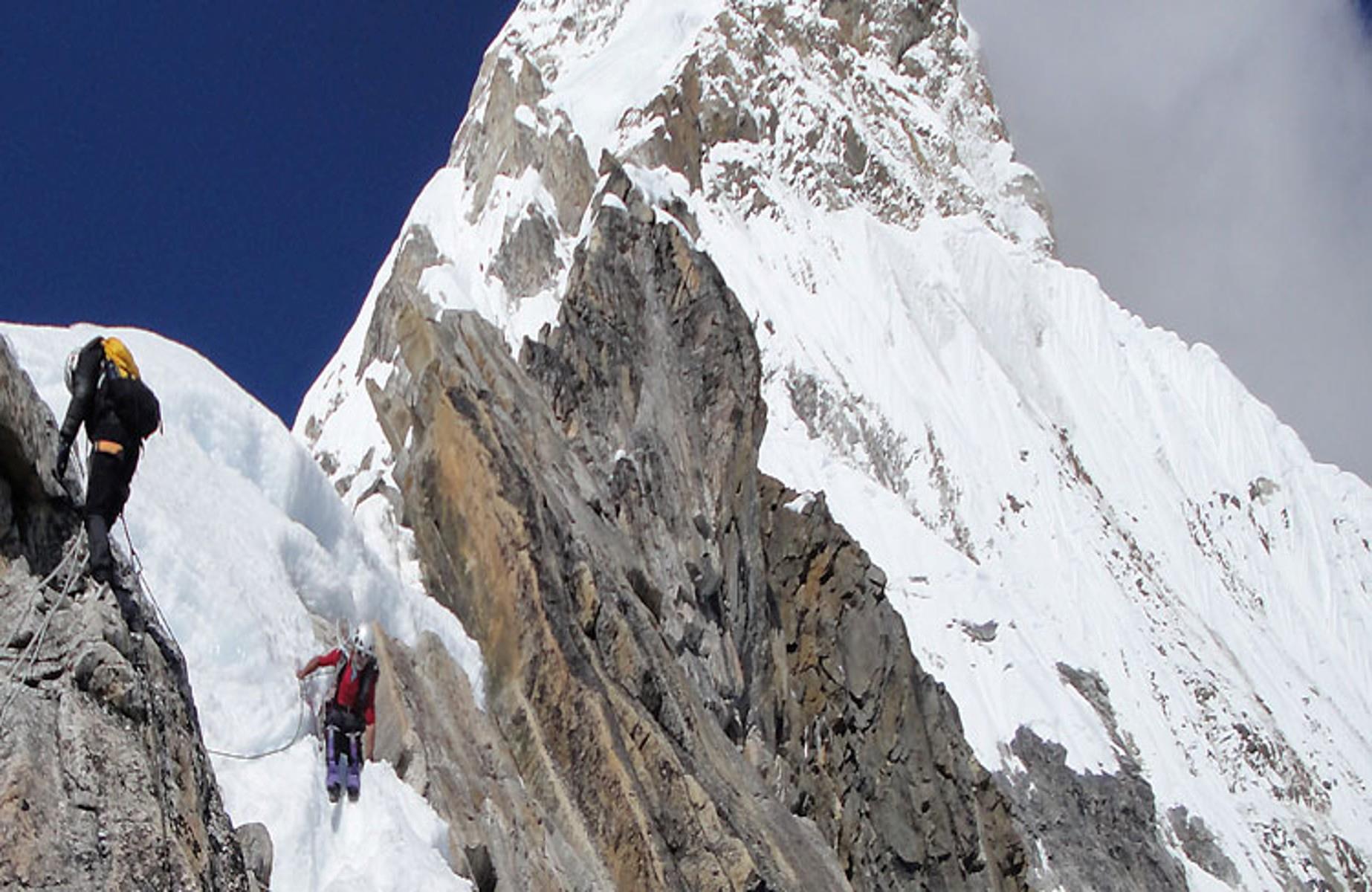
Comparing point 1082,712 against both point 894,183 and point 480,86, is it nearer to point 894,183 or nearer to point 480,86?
point 894,183

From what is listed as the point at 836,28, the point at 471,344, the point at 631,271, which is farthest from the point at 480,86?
the point at 471,344

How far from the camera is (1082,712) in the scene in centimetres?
4772

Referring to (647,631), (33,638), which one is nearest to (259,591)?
(33,638)

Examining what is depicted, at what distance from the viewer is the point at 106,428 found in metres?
7.32

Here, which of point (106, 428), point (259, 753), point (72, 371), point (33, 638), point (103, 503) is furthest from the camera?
point (259, 753)

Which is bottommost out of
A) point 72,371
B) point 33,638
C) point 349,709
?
point 33,638

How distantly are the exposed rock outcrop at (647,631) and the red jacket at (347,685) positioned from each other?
0.88 meters

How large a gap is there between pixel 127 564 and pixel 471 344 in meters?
10.3

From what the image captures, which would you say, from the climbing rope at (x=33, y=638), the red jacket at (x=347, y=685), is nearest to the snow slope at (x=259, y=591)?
the red jacket at (x=347, y=685)

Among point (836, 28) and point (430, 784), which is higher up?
point (836, 28)

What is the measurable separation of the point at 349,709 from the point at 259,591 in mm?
1277

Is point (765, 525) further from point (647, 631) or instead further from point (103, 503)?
point (103, 503)

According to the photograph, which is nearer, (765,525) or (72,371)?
(72,371)

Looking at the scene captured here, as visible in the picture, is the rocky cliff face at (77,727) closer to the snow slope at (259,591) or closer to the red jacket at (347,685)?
the snow slope at (259,591)
